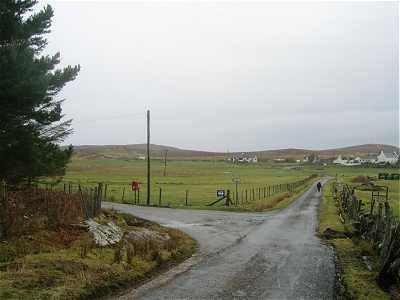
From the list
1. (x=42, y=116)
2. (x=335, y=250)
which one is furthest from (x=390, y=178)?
(x=42, y=116)

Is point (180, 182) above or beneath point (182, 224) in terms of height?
beneath

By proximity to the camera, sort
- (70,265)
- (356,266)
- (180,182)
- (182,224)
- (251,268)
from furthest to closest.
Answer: (180,182) → (182,224) → (356,266) → (251,268) → (70,265)

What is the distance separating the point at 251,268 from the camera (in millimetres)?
12648

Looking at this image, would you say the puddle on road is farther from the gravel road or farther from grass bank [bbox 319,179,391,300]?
grass bank [bbox 319,179,391,300]

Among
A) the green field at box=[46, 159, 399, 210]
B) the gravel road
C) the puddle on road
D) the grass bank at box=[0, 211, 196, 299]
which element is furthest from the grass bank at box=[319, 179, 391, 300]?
the green field at box=[46, 159, 399, 210]

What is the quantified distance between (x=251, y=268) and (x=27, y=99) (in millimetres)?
8912

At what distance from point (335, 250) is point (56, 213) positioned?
10.0 metres

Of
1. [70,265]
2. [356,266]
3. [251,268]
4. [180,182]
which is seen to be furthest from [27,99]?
[180,182]

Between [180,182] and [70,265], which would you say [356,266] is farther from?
[180,182]

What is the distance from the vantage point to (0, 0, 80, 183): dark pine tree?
1412cm

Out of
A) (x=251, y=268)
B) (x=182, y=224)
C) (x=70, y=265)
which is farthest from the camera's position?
(x=182, y=224)

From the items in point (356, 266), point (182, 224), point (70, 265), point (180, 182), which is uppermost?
point (70, 265)

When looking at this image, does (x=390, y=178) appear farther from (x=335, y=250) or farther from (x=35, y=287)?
(x=35, y=287)

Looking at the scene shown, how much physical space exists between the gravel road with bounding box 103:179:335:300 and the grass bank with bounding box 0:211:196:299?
63 cm
